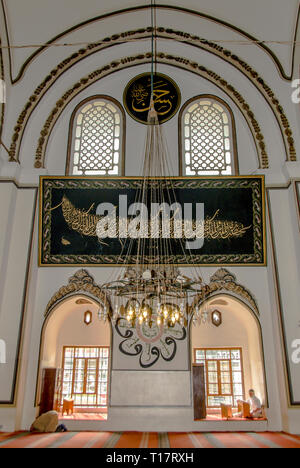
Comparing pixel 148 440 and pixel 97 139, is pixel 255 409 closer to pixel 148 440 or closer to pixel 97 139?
pixel 148 440

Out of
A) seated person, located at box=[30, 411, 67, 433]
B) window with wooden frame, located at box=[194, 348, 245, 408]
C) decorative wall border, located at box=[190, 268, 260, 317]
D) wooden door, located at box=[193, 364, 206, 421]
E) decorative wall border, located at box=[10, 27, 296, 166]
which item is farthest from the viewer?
window with wooden frame, located at box=[194, 348, 245, 408]

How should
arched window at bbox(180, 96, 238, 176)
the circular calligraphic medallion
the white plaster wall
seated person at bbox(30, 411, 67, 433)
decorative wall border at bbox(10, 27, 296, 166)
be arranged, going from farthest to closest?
the circular calligraphic medallion, arched window at bbox(180, 96, 238, 176), decorative wall border at bbox(10, 27, 296, 166), the white plaster wall, seated person at bbox(30, 411, 67, 433)

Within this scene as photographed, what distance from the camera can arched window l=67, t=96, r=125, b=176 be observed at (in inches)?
260

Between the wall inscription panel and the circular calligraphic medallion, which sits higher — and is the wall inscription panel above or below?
below

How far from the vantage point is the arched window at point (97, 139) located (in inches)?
260

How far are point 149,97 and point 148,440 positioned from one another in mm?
5257

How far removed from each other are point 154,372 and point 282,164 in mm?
3693

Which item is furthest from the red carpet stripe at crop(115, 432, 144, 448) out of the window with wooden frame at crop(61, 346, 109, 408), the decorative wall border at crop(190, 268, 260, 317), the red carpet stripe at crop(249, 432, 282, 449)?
the window with wooden frame at crop(61, 346, 109, 408)

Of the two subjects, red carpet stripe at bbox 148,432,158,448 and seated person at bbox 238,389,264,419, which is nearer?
red carpet stripe at bbox 148,432,158,448

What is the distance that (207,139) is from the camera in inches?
265

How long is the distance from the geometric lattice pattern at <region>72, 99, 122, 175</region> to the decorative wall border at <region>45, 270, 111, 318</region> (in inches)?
69.7

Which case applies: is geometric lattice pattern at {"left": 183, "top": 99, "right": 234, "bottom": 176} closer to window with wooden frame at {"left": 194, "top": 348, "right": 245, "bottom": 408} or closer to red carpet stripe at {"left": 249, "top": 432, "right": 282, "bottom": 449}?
window with wooden frame at {"left": 194, "top": 348, "right": 245, "bottom": 408}

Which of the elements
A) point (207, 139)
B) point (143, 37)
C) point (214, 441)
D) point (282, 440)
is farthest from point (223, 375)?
point (143, 37)

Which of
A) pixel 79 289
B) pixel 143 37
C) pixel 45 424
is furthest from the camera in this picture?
pixel 143 37
